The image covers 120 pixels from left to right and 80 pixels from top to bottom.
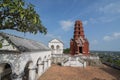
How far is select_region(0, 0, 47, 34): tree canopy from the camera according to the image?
605 cm

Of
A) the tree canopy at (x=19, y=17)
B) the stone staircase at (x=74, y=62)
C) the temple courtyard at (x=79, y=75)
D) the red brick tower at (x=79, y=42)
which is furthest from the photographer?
the red brick tower at (x=79, y=42)

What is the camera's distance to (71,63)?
102ft

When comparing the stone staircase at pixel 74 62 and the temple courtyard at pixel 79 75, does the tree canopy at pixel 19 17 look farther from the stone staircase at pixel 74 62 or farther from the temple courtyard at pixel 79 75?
the stone staircase at pixel 74 62

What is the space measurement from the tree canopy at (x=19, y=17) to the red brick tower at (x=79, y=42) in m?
31.6

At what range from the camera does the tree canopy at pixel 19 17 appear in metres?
6.05

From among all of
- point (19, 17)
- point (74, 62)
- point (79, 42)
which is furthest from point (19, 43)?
point (79, 42)

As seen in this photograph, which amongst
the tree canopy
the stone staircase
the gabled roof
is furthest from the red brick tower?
the tree canopy

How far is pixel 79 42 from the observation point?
39.8 m

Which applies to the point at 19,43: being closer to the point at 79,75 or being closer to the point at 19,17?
the point at 19,17

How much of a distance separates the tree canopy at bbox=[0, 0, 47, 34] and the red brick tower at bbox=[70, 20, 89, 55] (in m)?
31.6

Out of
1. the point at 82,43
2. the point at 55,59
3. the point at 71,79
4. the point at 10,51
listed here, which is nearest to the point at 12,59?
the point at 10,51

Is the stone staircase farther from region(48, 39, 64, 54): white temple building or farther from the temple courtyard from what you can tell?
region(48, 39, 64, 54): white temple building

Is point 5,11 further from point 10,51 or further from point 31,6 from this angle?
point 10,51

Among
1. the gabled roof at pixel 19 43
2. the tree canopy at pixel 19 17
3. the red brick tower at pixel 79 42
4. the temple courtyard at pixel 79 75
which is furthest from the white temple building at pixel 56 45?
the tree canopy at pixel 19 17
